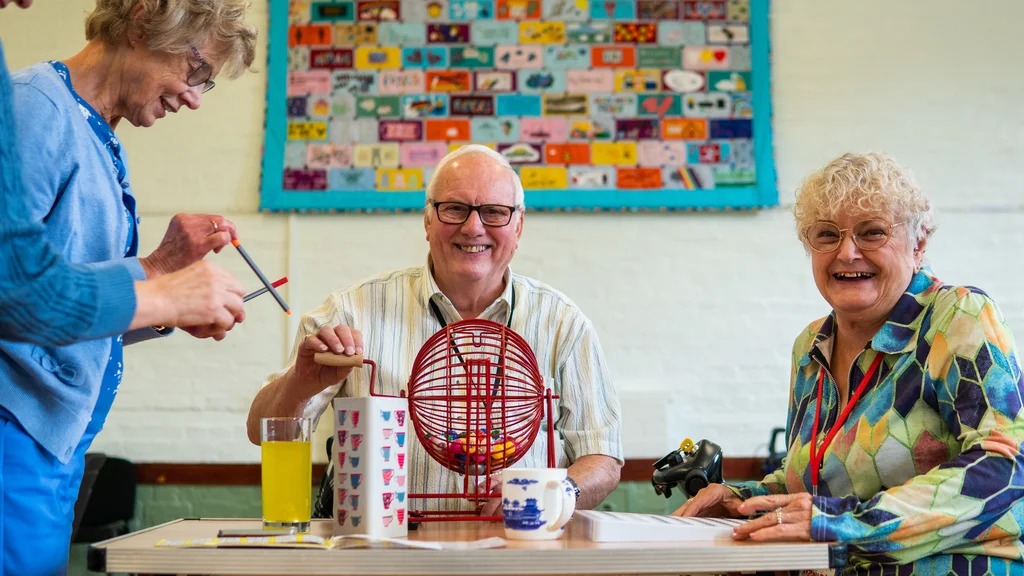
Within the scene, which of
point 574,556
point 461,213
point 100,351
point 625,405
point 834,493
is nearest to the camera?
point 574,556

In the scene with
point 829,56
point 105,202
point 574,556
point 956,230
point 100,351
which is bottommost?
point 574,556


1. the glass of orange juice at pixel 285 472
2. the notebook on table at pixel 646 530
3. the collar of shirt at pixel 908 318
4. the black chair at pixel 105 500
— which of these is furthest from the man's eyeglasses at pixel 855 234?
the black chair at pixel 105 500

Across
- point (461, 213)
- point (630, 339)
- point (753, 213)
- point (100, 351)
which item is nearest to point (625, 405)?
point (630, 339)

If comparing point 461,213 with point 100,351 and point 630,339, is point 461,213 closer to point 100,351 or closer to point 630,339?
point 100,351

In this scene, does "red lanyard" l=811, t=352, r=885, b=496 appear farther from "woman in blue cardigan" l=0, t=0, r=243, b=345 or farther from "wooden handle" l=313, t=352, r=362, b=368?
"woman in blue cardigan" l=0, t=0, r=243, b=345

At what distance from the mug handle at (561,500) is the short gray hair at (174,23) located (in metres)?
1.00

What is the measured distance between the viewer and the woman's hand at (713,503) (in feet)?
5.59

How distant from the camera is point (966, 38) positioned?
434cm

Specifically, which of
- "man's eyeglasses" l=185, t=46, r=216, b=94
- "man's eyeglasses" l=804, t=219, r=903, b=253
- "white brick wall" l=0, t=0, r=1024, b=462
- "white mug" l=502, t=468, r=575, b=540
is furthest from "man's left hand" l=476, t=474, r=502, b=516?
"white brick wall" l=0, t=0, r=1024, b=462

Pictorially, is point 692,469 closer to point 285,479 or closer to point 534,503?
point 534,503

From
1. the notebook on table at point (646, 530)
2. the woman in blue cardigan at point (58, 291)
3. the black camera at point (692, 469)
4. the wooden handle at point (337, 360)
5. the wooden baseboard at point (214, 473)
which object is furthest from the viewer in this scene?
the wooden baseboard at point (214, 473)

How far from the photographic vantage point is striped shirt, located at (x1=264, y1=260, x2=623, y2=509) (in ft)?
6.81

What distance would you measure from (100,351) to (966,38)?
4123 mm

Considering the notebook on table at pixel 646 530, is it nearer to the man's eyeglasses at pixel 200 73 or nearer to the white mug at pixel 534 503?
the white mug at pixel 534 503
